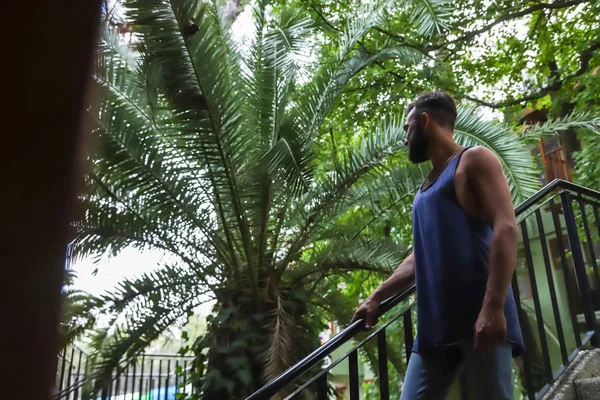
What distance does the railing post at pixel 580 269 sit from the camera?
11.3ft

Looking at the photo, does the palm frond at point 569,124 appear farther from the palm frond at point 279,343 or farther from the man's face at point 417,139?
the man's face at point 417,139

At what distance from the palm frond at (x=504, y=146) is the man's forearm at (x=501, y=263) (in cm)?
346

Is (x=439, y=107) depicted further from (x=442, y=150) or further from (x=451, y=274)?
(x=451, y=274)

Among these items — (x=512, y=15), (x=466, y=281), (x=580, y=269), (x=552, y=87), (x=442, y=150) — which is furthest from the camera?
(x=552, y=87)

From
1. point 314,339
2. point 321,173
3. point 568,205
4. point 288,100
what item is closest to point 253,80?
point 288,100

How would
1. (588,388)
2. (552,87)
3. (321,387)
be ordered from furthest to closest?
(552,87) → (588,388) → (321,387)

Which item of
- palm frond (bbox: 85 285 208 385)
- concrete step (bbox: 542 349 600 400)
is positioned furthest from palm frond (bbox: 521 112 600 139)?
palm frond (bbox: 85 285 208 385)

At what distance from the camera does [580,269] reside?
3.60 metres

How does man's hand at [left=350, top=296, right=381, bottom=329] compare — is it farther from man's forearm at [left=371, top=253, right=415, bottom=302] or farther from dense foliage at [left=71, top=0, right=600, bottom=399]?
dense foliage at [left=71, top=0, right=600, bottom=399]

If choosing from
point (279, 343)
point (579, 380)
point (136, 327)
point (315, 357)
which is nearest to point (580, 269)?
point (579, 380)

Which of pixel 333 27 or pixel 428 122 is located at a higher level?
pixel 333 27

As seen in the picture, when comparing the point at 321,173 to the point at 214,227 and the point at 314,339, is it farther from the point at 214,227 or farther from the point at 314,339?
the point at 314,339

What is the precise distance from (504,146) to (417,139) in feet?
11.3

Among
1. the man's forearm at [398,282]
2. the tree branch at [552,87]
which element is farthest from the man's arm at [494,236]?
the tree branch at [552,87]
